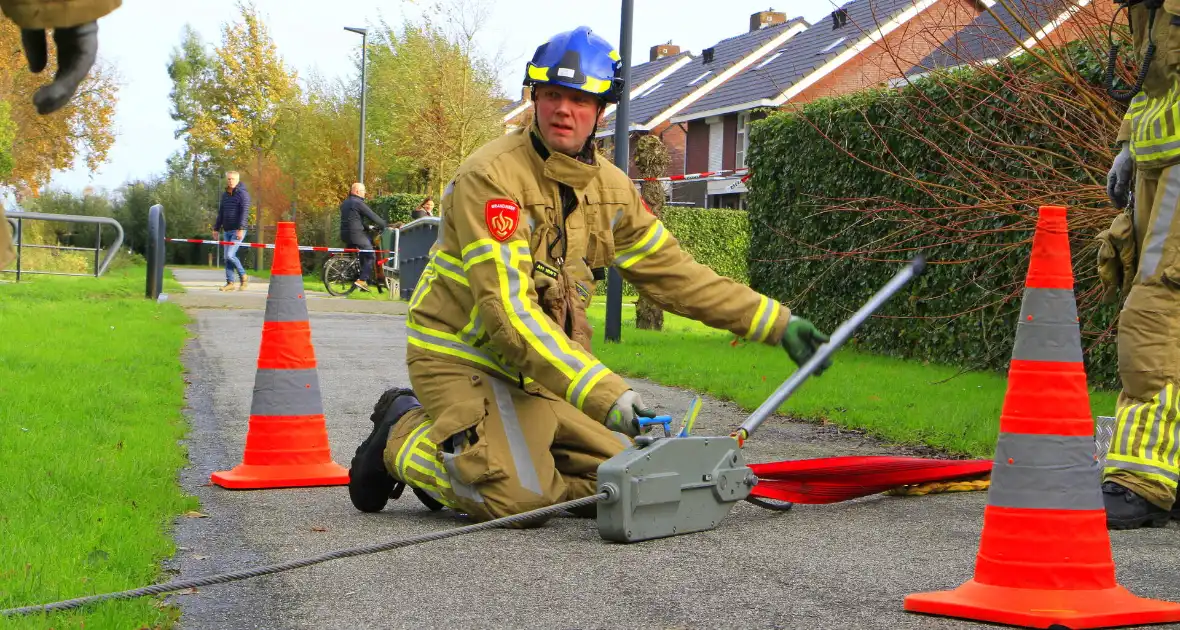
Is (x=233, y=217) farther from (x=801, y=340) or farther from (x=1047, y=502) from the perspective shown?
(x=1047, y=502)

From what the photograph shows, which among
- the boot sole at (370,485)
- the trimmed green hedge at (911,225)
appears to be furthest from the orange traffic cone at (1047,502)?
the trimmed green hedge at (911,225)

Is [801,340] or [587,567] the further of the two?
[801,340]

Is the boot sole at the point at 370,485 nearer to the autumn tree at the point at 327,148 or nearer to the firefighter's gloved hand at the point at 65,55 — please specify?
the firefighter's gloved hand at the point at 65,55

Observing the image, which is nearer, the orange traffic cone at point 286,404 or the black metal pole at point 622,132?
the orange traffic cone at point 286,404

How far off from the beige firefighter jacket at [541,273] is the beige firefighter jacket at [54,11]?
88.1 inches

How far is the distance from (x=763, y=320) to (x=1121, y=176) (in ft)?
Answer: 5.19

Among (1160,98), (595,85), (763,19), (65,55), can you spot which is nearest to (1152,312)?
(1160,98)

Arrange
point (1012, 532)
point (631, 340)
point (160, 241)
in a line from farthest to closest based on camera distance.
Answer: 1. point (160, 241)
2. point (631, 340)
3. point (1012, 532)

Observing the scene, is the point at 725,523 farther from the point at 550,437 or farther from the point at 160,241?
the point at 160,241

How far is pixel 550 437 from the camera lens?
16.0 ft

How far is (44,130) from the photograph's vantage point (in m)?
29.9

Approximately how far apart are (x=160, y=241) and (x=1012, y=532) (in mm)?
15364

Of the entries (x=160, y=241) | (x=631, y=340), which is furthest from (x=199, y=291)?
(x=631, y=340)

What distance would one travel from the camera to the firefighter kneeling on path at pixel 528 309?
14.9 ft
